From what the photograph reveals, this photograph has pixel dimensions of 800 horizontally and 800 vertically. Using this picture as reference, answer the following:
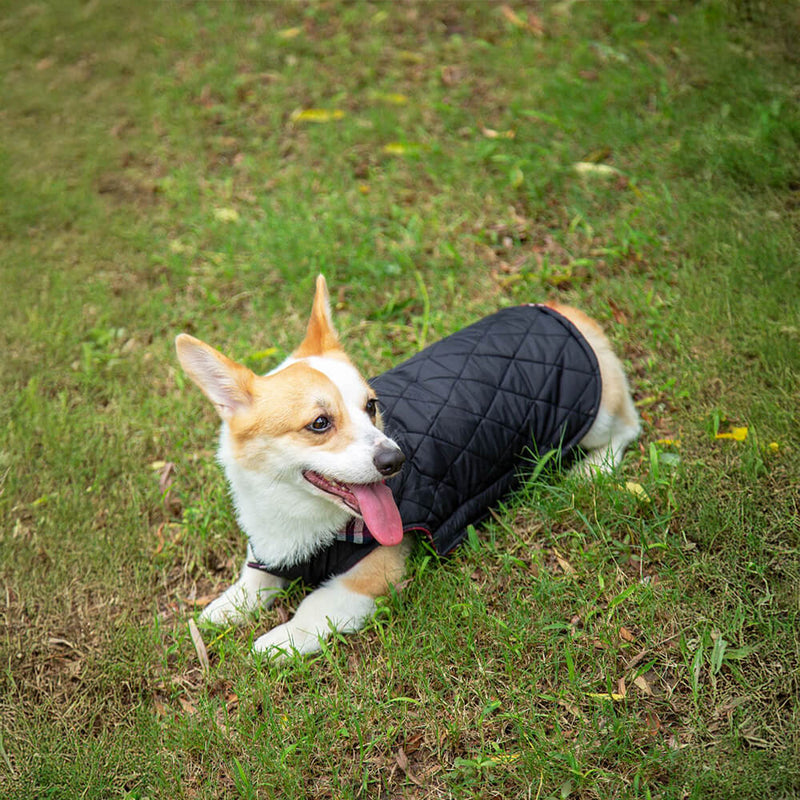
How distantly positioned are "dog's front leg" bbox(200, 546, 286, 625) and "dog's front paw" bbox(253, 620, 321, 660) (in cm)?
19

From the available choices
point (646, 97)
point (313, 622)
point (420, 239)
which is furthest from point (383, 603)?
point (646, 97)

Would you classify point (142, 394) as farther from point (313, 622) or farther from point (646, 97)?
point (646, 97)

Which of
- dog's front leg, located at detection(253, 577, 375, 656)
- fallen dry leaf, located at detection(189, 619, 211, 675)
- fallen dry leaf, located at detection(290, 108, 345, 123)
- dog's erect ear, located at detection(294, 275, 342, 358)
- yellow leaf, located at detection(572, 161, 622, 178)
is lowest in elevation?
fallen dry leaf, located at detection(189, 619, 211, 675)

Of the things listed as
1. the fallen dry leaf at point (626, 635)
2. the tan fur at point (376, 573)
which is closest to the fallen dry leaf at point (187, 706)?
the tan fur at point (376, 573)

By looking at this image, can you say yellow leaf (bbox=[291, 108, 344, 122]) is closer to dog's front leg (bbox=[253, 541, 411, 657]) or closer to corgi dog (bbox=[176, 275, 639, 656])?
corgi dog (bbox=[176, 275, 639, 656])

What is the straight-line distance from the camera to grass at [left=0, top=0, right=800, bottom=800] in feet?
8.43

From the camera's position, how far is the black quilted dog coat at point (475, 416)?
117 inches

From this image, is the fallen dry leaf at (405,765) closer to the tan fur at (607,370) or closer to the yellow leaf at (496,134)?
the tan fur at (607,370)

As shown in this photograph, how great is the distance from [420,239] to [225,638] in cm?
277

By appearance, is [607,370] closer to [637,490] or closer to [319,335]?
[637,490]

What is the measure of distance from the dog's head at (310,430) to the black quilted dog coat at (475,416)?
0.17 meters

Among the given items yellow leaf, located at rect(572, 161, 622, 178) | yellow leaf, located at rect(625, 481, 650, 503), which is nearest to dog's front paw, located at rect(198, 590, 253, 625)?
yellow leaf, located at rect(625, 481, 650, 503)

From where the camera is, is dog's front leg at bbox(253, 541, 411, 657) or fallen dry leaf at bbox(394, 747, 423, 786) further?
dog's front leg at bbox(253, 541, 411, 657)

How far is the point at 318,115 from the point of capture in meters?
5.85
